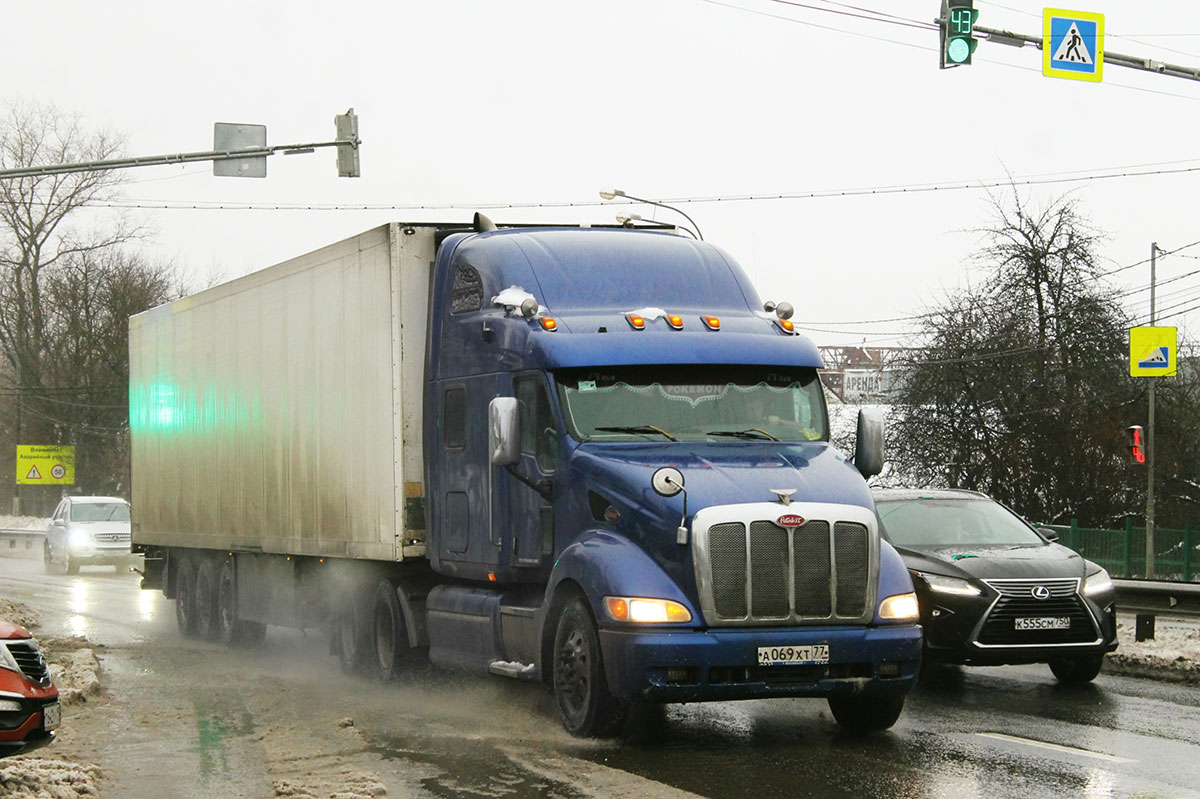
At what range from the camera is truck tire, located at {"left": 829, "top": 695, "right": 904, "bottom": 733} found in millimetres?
10688

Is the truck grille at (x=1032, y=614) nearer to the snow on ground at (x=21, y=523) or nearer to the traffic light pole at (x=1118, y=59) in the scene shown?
the traffic light pole at (x=1118, y=59)

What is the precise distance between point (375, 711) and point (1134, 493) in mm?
36265

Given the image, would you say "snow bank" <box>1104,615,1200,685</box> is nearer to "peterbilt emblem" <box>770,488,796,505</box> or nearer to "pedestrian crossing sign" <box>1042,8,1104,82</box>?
"peterbilt emblem" <box>770,488,796,505</box>

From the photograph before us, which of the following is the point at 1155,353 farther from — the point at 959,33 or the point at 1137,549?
the point at 959,33

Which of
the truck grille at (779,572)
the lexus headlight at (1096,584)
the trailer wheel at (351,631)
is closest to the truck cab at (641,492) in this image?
the truck grille at (779,572)

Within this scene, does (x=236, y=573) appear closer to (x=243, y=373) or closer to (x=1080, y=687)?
(x=243, y=373)

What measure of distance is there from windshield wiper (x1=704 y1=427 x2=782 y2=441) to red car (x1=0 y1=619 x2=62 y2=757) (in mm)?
4459

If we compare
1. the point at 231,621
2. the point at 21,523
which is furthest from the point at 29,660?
the point at 21,523

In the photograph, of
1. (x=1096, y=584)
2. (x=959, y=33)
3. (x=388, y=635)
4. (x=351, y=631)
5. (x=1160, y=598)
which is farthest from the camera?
(x=959, y=33)

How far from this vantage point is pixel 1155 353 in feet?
105

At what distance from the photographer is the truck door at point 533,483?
445 inches

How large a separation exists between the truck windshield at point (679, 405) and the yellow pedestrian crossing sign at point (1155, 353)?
22214 millimetres

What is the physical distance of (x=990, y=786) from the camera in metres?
8.63

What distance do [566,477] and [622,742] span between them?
1796 mm
